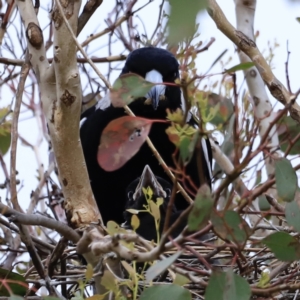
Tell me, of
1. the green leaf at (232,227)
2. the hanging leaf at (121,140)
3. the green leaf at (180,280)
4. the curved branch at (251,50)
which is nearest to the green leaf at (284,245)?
the green leaf at (232,227)

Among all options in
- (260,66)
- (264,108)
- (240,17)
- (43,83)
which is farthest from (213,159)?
(43,83)

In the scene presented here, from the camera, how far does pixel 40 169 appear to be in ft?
11.0

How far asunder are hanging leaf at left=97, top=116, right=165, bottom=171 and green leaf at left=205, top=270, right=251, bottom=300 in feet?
0.84

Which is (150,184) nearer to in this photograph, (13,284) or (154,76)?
(154,76)

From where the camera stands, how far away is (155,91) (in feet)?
8.93

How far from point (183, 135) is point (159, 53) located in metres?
1.89

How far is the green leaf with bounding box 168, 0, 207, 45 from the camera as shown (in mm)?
787

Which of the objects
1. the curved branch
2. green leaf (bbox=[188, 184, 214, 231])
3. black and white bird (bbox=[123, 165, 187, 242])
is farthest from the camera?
black and white bird (bbox=[123, 165, 187, 242])

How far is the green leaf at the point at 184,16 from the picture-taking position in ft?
2.58

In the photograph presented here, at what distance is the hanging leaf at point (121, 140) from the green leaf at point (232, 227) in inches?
7.3

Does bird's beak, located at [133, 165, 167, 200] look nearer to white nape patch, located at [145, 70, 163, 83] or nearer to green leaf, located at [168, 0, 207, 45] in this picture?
white nape patch, located at [145, 70, 163, 83]

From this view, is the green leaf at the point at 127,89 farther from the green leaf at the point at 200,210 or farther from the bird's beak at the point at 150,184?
the bird's beak at the point at 150,184

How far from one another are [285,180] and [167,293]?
11.3 inches

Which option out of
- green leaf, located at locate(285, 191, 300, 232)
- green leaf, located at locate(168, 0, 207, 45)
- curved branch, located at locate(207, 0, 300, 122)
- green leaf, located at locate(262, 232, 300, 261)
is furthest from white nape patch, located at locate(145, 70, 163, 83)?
green leaf, located at locate(168, 0, 207, 45)
